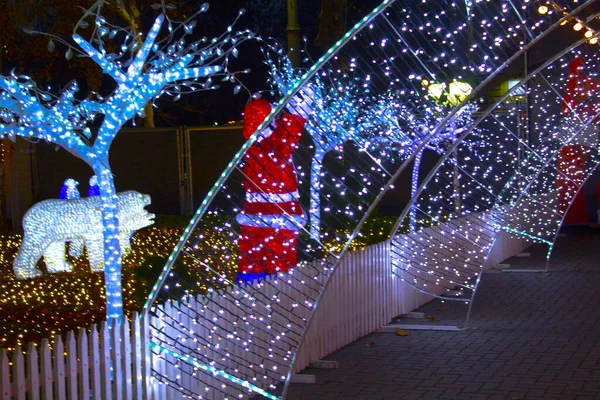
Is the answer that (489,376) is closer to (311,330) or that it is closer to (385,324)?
(311,330)

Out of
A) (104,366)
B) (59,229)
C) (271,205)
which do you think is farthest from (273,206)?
(59,229)

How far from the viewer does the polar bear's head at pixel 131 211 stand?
1292 cm

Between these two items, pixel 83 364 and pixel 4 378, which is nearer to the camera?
pixel 4 378

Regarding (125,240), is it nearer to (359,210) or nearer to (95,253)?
(95,253)

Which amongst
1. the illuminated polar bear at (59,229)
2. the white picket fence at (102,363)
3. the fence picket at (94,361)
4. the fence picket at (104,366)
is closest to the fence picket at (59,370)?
the white picket fence at (102,363)

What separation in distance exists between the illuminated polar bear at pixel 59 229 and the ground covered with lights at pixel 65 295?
0.26 metres

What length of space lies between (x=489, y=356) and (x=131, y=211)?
21.9ft

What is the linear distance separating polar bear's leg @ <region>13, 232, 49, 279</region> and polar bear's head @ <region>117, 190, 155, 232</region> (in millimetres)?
1184

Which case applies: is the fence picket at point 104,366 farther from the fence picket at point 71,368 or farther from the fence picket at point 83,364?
the fence picket at point 71,368

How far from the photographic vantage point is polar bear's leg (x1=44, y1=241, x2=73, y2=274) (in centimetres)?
1277

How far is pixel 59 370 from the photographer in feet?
16.0

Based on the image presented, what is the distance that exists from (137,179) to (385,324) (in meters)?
14.6

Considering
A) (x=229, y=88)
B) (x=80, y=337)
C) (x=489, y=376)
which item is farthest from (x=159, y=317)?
(x=229, y=88)

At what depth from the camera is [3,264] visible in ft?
45.9
